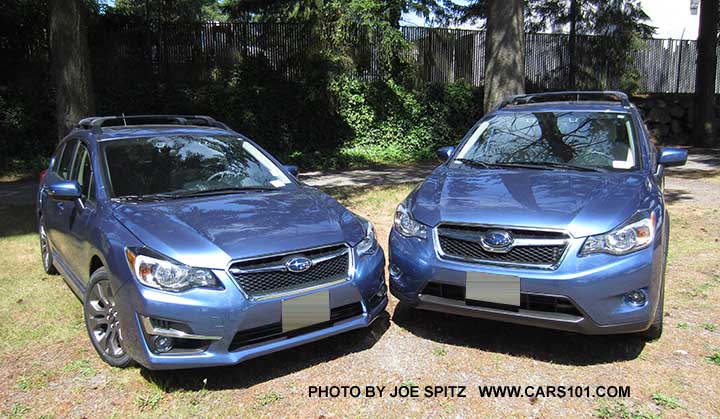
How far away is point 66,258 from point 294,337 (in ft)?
7.55

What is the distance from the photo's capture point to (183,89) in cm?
1420

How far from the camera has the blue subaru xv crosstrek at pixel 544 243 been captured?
129 inches

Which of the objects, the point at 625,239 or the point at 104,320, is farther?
the point at 104,320

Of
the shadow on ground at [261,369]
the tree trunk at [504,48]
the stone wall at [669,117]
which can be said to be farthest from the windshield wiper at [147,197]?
the stone wall at [669,117]

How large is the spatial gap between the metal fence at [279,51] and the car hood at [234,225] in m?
11.1

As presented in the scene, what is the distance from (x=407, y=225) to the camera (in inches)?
156

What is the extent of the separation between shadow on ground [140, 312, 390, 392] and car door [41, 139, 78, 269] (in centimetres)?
160

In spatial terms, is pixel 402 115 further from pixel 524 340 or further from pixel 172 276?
pixel 172 276

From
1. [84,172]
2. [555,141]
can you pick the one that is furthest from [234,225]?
[555,141]

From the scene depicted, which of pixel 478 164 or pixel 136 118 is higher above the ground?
pixel 136 118

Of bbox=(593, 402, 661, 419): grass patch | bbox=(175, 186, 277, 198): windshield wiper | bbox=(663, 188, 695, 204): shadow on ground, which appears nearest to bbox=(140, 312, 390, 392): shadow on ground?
bbox=(175, 186, 277, 198): windshield wiper

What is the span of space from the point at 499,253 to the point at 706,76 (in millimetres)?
16778

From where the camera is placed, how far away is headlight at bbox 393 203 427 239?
3804 mm

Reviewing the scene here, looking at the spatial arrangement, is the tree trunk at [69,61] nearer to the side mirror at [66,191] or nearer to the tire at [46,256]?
the tire at [46,256]
